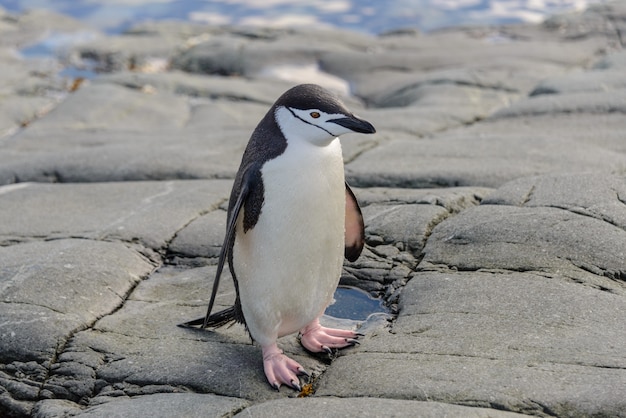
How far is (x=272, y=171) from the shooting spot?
9.38 ft

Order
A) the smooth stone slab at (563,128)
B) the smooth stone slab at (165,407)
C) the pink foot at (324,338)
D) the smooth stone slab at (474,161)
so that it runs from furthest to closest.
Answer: the smooth stone slab at (563,128) → the smooth stone slab at (474,161) → the pink foot at (324,338) → the smooth stone slab at (165,407)

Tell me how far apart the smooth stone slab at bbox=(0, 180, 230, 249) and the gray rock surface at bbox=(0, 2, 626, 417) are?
17mm

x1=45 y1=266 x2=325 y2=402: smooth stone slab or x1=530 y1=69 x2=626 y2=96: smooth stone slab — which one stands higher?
x1=530 y1=69 x2=626 y2=96: smooth stone slab

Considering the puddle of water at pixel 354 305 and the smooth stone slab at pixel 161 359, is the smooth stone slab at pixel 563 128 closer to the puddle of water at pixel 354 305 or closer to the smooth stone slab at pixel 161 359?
the puddle of water at pixel 354 305

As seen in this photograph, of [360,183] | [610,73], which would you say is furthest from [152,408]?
[610,73]

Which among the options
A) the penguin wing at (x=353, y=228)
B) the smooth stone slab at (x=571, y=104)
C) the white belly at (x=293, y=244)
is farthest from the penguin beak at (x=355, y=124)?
the smooth stone slab at (x=571, y=104)

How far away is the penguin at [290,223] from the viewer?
2.84m

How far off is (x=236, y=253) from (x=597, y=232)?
1662 mm

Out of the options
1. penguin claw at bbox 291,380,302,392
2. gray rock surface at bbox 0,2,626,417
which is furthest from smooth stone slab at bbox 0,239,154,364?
penguin claw at bbox 291,380,302,392

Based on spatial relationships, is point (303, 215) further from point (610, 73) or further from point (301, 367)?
point (610, 73)

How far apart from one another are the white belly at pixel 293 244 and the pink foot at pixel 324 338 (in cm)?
7

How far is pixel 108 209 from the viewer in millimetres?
4758

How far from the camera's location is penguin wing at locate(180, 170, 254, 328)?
290 centimetres

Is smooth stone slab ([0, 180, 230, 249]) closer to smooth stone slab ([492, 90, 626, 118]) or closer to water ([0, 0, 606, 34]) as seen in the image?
smooth stone slab ([492, 90, 626, 118])
